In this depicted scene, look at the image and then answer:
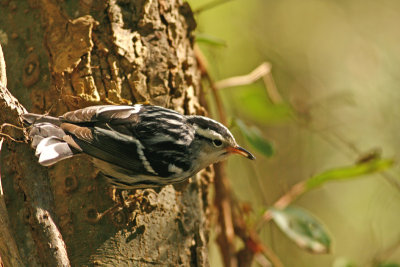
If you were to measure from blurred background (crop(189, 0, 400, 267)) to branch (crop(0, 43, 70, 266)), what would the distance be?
425 cm

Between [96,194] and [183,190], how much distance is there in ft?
1.95

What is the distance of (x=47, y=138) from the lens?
2.55 metres

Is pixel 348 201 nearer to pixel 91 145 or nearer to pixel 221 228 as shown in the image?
pixel 221 228

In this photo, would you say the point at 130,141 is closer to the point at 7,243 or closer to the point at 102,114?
the point at 102,114

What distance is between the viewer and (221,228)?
159 inches

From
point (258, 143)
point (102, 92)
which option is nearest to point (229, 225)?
point (258, 143)

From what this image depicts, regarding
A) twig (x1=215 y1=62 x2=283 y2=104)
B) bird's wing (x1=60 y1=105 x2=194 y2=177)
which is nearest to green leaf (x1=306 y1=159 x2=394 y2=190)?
twig (x1=215 y1=62 x2=283 y2=104)

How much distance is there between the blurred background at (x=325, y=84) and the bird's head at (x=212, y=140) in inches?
118

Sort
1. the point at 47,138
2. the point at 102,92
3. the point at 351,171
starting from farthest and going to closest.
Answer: the point at 351,171 < the point at 102,92 < the point at 47,138

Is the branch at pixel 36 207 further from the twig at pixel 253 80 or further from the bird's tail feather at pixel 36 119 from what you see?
the twig at pixel 253 80

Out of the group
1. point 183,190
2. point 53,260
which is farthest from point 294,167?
point 53,260

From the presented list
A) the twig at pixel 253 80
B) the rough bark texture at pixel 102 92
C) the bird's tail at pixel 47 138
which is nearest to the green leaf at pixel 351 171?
the twig at pixel 253 80

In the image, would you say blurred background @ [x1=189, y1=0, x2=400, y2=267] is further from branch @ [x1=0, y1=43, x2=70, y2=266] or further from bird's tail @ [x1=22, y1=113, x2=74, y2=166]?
branch @ [x1=0, y1=43, x2=70, y2=266]

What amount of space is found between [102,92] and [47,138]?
65 cm
